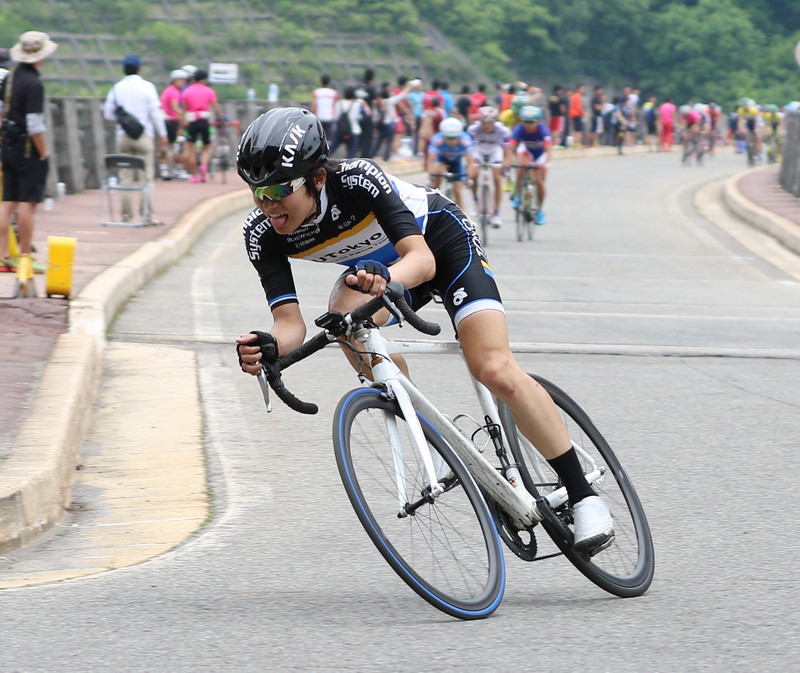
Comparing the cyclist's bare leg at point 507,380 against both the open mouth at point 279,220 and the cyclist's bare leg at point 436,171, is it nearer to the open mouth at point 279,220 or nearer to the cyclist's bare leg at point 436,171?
the open mouth at point 279,220

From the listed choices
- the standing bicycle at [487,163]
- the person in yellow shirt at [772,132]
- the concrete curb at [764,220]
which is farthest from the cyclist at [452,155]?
the person in yellow shirt at [772,132]

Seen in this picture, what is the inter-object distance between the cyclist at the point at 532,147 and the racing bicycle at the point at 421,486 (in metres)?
15.1

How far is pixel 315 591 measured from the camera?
15.5 ft

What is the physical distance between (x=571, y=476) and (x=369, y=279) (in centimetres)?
123

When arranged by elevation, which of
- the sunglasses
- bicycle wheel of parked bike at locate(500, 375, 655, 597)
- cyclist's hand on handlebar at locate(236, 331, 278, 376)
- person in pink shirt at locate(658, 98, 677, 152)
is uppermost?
the sunglasses

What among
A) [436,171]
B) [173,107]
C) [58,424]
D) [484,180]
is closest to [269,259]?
[58,424]

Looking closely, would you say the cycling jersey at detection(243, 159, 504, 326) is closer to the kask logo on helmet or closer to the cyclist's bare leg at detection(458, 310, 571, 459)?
the cyclist's bare leg at detection(458, 310, 571, 459)

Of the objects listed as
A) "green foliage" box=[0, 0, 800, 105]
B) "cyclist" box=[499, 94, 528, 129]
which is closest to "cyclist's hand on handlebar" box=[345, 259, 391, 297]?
"cyclist" box=[499, 94, 528, 129]

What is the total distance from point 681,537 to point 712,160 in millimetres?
46214

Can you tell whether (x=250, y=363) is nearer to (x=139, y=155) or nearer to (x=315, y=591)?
(x=315, y=591)

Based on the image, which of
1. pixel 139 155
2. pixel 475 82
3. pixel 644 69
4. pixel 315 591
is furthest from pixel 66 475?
pixel 644 69

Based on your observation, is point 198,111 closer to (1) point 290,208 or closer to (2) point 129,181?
(2) point 129,181

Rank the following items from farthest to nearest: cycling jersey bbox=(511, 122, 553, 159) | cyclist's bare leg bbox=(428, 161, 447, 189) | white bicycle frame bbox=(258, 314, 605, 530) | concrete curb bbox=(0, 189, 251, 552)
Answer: cycling jersey bbox=(511, 122, 553, 159) < cyclist's bare leg bbox=(428, 161, 447, 189) < concrete curb bbox=(0, 189, 251, 552) < white bicycle frame bbox=(258, 314, 605, 530)

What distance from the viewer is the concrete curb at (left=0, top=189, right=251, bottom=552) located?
529 cm
